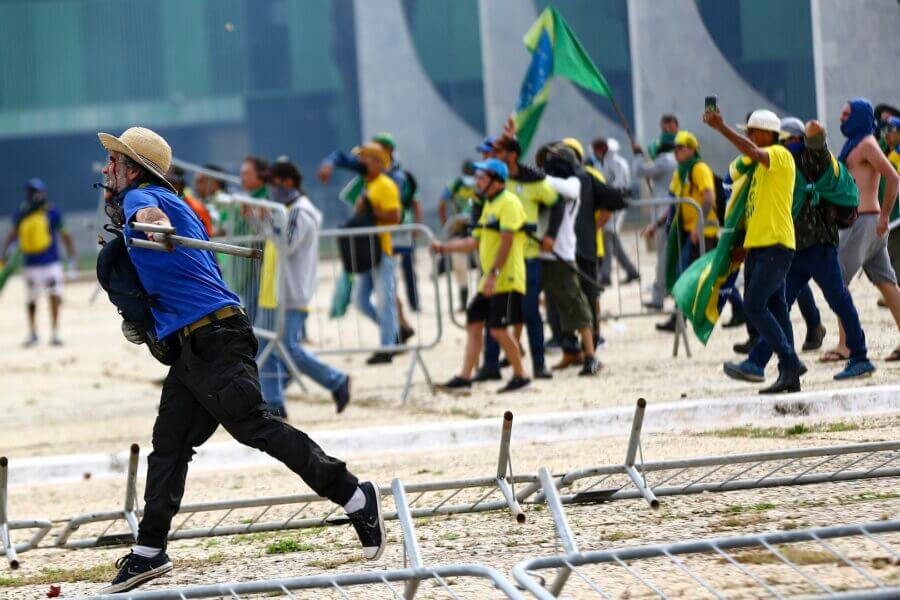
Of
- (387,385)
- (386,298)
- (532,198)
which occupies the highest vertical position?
(532,198)

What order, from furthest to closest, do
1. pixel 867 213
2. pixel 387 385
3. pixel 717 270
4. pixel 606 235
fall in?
pixel 606 235 → pixel 387 385 → pixel 867 213 → pixel 717 270

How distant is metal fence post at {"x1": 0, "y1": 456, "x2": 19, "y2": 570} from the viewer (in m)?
6.29

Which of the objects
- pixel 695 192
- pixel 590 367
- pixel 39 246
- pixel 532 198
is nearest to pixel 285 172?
pixel 532 198

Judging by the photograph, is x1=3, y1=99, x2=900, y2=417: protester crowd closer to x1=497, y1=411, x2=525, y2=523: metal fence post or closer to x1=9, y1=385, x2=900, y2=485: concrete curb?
x1=9, y1=385, x2=900, y2=485: concrete curb

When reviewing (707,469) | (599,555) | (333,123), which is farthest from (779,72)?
(333,123)

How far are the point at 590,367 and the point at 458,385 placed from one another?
3.02ft

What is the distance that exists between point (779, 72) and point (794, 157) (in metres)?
1.12

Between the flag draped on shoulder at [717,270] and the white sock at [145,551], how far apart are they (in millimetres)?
3978

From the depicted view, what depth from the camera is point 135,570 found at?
5680 mm

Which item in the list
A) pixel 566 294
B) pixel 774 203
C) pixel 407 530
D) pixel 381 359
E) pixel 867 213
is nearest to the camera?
pixel 407 530

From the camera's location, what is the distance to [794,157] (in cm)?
875

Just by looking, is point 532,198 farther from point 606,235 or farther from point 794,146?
point 606,235

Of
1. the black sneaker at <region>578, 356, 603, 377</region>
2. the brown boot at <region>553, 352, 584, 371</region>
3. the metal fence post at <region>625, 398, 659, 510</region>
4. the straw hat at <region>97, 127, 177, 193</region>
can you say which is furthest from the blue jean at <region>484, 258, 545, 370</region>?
the straw hat at <region>97, 127, 177, 193</region>

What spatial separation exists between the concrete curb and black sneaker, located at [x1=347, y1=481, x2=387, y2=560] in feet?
9.65
